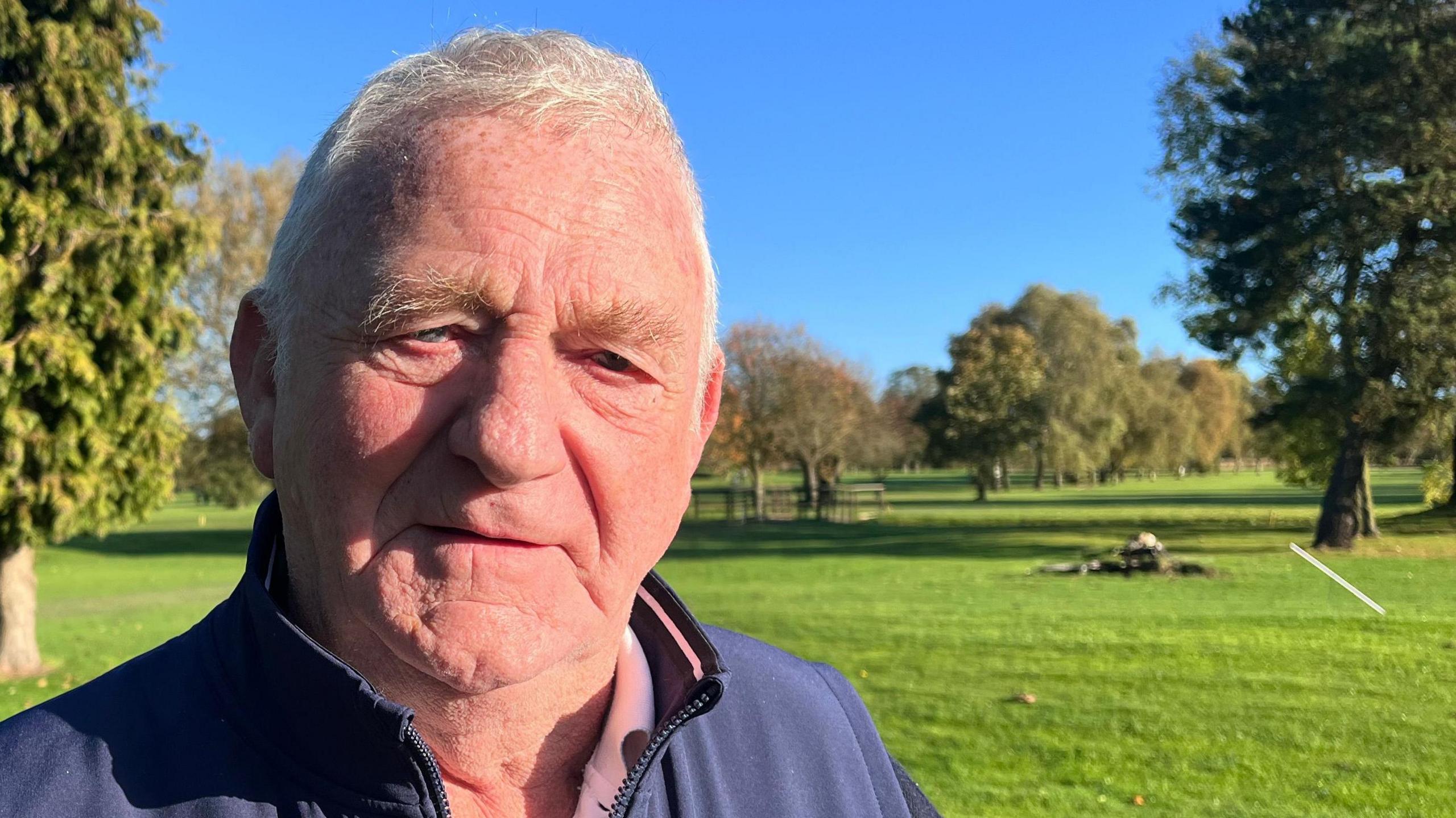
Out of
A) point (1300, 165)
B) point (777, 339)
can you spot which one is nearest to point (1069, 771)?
point (1300, 165)

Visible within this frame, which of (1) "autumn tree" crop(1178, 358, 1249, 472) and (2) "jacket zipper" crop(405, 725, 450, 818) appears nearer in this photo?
(2) "jacket zipper" crop(405, 725, 450, 818)

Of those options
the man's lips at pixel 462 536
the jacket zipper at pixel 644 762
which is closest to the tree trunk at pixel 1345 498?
the jacket zipper at pixel 644 762

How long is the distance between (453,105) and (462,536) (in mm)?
576

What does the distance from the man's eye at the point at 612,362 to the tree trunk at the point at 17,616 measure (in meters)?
13.2

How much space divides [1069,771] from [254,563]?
667 cm

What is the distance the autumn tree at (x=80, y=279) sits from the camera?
396 inches

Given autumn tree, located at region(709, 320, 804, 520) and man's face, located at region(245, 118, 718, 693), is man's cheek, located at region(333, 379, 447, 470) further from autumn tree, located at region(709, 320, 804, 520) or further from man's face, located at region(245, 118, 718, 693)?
autumn tree, located at region(709, 320, 804, 520)

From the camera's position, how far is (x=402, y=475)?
1219 millimetres

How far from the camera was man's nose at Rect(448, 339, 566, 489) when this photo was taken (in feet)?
3.91

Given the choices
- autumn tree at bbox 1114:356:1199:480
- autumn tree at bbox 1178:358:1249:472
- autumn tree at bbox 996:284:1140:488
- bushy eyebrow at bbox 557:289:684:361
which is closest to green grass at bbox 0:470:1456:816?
bushy eyebrow at bbox 557:289:684:361

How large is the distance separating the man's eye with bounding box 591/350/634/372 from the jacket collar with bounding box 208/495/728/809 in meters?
0.50

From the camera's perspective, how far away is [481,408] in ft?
3.97

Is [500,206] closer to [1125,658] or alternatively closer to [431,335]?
[431,335]

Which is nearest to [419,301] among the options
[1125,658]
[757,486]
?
[1125,658]
